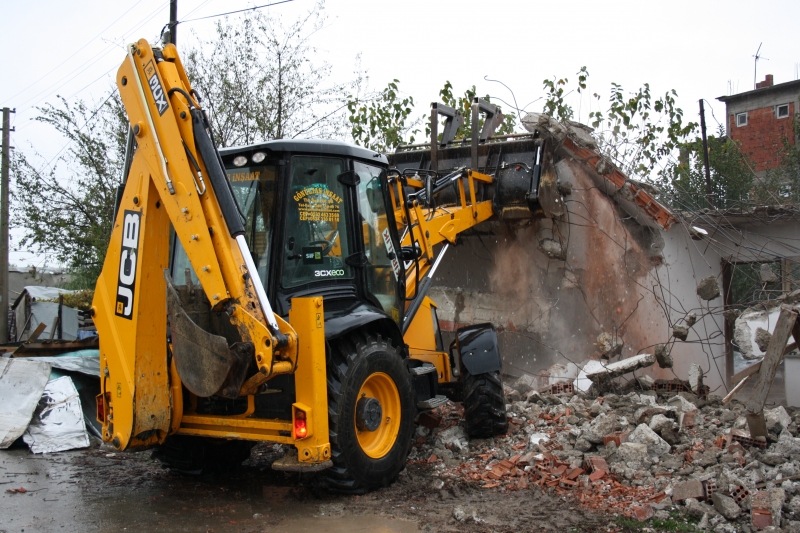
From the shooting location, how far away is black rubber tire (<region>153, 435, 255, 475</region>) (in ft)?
19.5

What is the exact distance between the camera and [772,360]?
558 cm

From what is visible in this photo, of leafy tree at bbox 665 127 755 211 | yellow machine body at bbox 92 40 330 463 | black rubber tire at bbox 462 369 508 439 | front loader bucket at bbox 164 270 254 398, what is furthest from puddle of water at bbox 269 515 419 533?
leafy tree at bbox 665 127 755 211

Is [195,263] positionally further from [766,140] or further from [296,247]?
[766,140]

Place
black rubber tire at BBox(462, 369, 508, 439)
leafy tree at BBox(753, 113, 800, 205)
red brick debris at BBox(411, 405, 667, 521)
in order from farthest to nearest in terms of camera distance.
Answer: leafy tree at BBox(753, 113, 800, 205) < black rubber tire at BBox(462, 369, 508, 439) < red brick debris at BBox(411, 405, 667, 521)

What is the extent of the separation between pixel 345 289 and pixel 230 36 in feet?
32.0

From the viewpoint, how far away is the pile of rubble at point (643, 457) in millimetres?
4820

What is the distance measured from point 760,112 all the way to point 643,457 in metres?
27.2

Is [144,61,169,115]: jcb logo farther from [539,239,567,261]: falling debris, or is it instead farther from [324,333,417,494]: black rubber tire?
[539,239,567,261]: falling debris

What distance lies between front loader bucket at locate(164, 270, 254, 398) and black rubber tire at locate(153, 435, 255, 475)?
1396mm

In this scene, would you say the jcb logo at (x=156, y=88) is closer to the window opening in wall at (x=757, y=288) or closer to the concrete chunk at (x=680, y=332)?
the window opening in wall at (x=757, y=288)

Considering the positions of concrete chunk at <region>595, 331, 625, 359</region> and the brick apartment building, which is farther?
the brick apartment building

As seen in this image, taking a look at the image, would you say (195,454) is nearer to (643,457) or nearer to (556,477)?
(556,477)

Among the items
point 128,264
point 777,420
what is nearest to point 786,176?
point 777,420

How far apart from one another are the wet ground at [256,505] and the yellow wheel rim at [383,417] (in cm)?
33
